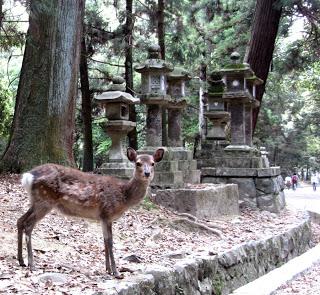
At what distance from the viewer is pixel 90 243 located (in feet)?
22.8

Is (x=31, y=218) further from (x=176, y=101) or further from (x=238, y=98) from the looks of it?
(x=238, y=98)

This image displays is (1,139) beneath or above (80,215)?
above

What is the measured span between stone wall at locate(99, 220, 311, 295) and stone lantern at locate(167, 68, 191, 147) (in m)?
3.39

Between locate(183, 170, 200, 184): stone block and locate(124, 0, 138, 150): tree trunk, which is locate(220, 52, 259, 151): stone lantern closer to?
locate(183, 170, 200, 184): stone block

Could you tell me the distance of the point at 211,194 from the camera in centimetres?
1030

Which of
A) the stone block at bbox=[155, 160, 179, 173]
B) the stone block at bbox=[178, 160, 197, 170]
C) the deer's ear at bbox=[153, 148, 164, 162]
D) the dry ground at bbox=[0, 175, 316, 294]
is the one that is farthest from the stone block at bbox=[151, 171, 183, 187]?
the deer's ear at bbox=[153, 148, 164, 162]

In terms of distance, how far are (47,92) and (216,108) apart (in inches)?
251

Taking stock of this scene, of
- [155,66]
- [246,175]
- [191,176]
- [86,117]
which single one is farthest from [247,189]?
[86,117]

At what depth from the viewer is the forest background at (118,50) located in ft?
30.7

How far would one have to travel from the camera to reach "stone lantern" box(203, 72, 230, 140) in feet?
47.5

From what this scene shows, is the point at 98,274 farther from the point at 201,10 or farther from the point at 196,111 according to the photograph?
the point at 196,111

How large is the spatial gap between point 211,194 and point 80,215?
5242mm

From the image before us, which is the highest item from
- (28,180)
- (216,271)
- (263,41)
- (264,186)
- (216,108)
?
(263,41)

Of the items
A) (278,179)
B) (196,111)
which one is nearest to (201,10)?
(196,111)
